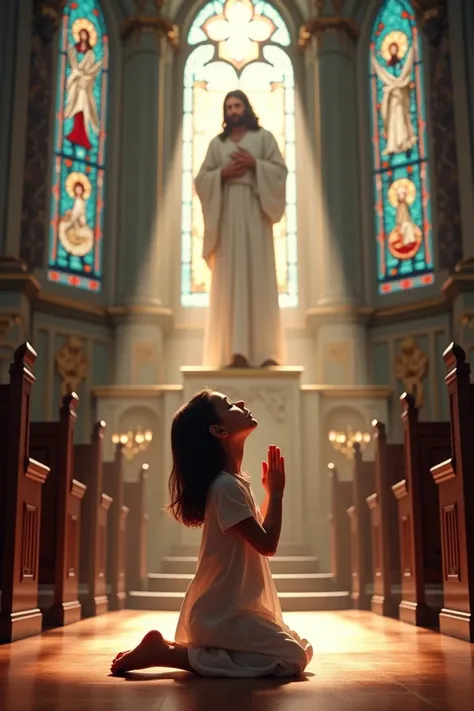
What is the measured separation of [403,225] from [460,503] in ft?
25.4

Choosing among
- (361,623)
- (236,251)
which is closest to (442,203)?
(236,251)

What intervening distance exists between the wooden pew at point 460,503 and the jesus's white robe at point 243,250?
4845 millimetres

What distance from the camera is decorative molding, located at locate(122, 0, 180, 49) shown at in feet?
40.0

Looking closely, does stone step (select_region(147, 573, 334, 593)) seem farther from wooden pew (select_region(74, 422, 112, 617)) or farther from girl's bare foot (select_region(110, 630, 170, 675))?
girl's bare foot (select_region(110, 630, 170, 675))

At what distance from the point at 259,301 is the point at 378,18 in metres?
5.13

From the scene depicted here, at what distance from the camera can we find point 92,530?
6781mm

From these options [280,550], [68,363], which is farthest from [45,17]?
[280,550]

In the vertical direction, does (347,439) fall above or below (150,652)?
above

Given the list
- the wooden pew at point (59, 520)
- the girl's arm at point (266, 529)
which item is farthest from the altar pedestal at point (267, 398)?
the girl's arm at point (266, 529)

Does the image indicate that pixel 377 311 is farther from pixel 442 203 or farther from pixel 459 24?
pixel 459 24

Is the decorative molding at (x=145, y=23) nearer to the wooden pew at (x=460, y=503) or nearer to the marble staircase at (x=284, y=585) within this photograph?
the marble staircase at (x=284, y=585)

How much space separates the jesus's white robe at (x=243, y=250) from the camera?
952 centimetres

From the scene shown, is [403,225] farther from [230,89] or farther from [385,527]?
[385,527]

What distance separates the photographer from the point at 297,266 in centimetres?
1221
